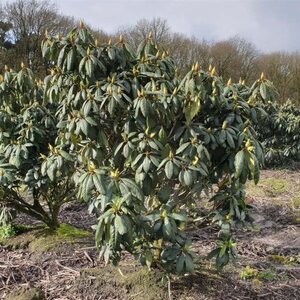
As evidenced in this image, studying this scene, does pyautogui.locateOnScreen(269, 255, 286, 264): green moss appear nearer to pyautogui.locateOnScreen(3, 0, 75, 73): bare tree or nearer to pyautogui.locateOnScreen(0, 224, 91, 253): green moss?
pyautogui.locateOnScreen(0, 224, 91, 253): green moss

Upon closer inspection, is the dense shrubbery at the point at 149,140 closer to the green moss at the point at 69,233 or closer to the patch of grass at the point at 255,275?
the patch of grass at the point at 255,275

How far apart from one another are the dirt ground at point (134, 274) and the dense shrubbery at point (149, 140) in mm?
286

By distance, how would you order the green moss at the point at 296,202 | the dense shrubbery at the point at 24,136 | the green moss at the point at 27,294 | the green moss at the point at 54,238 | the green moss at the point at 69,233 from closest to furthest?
1. the green moss at the point at 27,294
2. the dense shrubbery at the point at 24,136
3. the green moss at the point at 54,238
4. the green moss at the point at 69,233
5. the green moss at the point at 296,202

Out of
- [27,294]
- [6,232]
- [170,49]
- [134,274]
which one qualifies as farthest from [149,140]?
[170,49]

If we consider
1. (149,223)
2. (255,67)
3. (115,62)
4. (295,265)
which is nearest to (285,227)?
(295,265)

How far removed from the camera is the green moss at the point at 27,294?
257 centimetres

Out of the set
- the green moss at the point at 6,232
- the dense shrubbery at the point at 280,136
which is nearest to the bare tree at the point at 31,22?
the dense shrubbery at the point at 280,136

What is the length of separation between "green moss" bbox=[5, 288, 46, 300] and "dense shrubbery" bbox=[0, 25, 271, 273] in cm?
63

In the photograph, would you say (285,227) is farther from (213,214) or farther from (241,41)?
(241,41)

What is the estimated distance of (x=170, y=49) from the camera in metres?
18.6

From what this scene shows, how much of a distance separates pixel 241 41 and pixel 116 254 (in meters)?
22.6

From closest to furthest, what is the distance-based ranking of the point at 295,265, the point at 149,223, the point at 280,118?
1. the point at 149,223
2. the point at 295,265
3. the point at 280,118

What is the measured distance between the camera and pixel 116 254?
2.38 m

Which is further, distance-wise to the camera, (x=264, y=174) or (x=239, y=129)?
(x=264, y=174)
